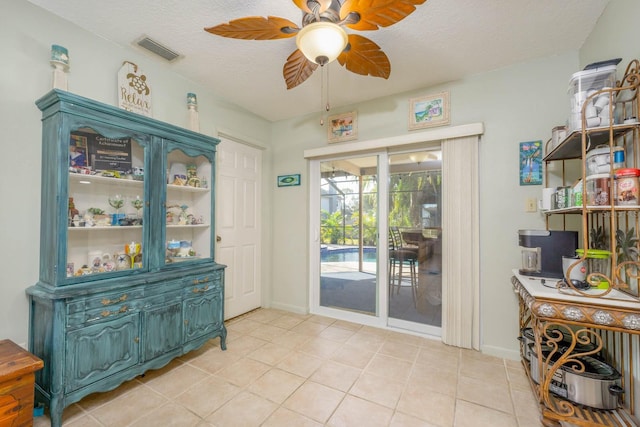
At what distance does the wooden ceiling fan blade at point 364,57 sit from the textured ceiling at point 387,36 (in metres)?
0.40

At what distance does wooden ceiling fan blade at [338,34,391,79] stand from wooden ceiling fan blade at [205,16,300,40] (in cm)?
36

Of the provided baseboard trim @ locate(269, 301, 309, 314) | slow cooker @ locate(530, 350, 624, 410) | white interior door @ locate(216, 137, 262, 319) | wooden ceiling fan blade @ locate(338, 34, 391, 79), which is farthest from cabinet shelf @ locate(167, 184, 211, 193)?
slow cooker @ locate(530, 350, 624, 410)

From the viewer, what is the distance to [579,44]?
2180mm

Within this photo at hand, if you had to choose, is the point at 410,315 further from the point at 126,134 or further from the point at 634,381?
the point at 126,134

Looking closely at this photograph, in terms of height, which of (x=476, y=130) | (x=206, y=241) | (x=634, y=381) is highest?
(x=476, y=130)

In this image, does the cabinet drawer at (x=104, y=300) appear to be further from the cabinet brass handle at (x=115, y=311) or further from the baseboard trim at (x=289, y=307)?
the baseboard trim at (x=289, y=307)

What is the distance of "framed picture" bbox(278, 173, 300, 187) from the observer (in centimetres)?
368

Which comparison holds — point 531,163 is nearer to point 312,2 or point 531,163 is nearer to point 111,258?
point 312,2

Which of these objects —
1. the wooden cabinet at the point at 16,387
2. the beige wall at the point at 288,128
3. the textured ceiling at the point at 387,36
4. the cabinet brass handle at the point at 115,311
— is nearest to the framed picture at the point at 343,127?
the beige wall at the point at 288,128

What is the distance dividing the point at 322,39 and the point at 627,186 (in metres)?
1.74

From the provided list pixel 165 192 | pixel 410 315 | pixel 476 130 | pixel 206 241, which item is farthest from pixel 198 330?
pixel 476 130

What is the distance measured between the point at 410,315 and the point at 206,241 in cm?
235

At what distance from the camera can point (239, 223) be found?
345 centimetres

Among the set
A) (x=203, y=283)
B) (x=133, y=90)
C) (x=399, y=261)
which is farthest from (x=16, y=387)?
(x=399, y=261)
